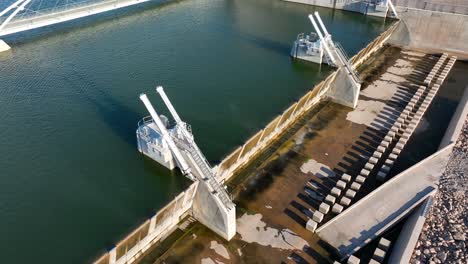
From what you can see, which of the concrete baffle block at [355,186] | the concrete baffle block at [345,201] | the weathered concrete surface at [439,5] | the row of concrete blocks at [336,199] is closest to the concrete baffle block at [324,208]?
the row of concrete blocks at [336,199]

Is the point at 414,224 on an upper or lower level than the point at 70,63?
lower

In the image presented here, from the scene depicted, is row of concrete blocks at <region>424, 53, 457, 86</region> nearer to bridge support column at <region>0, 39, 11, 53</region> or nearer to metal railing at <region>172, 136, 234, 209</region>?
metal railing at <region>172, 136, 234, 209</region>

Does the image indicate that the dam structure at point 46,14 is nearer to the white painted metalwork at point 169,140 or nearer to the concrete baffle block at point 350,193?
the white painted metalwork at point 169,140

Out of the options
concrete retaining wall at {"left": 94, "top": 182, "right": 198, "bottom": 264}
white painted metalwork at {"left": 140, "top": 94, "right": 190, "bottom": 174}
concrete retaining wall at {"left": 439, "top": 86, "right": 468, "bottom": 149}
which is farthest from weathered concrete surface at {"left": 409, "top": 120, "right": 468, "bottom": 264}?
white painted metalwork at {"left": 140, "top": 94, "right": 190, "bottom": 174}

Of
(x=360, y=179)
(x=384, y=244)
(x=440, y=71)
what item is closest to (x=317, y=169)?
(x=360, y=179)

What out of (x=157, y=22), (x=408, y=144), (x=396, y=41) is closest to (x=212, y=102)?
(x=408, y=144)

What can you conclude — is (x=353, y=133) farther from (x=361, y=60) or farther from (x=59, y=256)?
(x=59, y=256)

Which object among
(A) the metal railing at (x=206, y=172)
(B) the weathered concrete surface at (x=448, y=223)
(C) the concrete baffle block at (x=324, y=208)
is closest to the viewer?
(B) the weathered concrete surface at (x=448, y=223)
